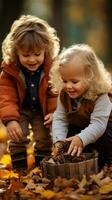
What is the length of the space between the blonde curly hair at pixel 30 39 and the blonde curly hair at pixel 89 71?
15.7 inches

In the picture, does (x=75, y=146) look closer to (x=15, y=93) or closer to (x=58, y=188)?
(x=58, y=188)

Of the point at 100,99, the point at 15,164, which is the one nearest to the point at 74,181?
the point at 100,99

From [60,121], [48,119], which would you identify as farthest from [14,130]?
[60,121]

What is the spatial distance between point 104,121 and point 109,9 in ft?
23.5

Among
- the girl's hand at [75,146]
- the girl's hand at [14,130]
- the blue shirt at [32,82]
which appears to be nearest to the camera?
the girl's hand at [75,146]

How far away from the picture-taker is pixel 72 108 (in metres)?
5.35

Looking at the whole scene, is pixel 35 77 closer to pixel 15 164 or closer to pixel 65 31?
pixel 15 164

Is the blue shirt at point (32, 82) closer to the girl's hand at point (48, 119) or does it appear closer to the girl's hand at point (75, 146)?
the girl's hand at point (48, 119)

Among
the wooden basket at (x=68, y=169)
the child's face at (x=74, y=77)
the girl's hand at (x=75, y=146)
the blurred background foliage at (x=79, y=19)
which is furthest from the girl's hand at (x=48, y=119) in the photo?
the blurred background foliage at (x=79, y=19)

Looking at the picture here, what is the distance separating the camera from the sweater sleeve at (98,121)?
199 inches

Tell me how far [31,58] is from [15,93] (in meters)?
0.47

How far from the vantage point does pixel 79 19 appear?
12.2 m

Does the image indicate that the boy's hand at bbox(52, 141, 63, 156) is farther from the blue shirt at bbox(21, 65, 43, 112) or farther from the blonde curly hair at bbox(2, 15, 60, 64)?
the blonde curly hair at bbox(2, 15, 60, 64)

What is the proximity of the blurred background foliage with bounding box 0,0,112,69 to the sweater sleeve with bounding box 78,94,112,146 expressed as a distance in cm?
577
